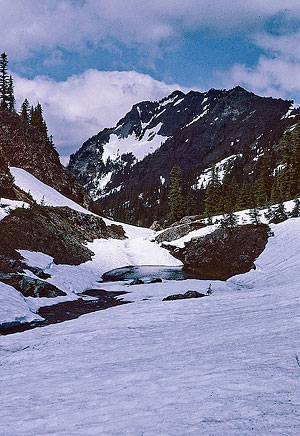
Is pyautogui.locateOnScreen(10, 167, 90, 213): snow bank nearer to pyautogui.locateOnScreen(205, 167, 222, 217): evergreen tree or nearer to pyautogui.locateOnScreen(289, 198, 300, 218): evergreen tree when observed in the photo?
pyautogui.locateOnScreen(205, 167, 222, 217): evergreen tree

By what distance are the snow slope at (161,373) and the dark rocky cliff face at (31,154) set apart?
5258cm

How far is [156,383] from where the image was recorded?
621cm

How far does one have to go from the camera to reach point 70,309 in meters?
17.1

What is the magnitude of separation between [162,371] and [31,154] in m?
61.5

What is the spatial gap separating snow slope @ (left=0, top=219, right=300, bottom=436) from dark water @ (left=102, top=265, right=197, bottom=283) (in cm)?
1464

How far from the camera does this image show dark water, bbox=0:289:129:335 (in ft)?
45.0

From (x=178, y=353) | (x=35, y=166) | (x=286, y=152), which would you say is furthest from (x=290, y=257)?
(x=35, y=166)

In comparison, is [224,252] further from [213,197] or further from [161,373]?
[213,197]

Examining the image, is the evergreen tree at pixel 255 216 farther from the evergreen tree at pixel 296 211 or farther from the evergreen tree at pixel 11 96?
the evergreen tree at pixel 11 96

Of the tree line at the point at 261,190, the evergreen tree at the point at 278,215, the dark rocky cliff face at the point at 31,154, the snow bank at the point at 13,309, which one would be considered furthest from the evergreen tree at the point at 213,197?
the snow bank at the point at 13,309

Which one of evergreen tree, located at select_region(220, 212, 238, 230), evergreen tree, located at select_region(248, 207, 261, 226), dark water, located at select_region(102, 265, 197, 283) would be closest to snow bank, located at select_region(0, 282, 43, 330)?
dark water, located at select_region(102, 265, 197, 283)

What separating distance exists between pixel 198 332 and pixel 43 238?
2258cm

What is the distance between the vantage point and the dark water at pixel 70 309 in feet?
45.0

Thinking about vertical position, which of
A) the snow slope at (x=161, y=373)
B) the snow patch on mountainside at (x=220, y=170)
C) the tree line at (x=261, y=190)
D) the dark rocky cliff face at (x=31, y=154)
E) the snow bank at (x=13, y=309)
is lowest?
the snow slope at (x=161, y=373)
